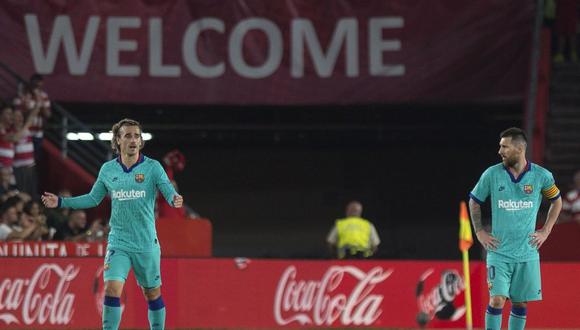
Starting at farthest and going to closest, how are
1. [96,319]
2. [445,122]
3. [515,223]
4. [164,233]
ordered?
[445,122] → [164,233] → [96,319] → [515,223]

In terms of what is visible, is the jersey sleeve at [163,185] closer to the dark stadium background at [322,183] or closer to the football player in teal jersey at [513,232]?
the football player in teal jersey at [513,232]

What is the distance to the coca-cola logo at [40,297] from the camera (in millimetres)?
15844

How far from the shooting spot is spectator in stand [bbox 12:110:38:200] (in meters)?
19.0

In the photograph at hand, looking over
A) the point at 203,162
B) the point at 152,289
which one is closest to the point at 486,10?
the point at 203,162

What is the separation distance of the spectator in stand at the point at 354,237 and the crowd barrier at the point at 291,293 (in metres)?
3.25

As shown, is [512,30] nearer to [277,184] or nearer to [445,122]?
[445,122]

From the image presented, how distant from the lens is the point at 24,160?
19.4 meters

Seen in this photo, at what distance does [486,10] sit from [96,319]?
849cm

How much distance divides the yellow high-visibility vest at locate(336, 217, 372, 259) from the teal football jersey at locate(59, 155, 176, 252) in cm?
772

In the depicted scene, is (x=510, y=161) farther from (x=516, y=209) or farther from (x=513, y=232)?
(x=513, y=232)

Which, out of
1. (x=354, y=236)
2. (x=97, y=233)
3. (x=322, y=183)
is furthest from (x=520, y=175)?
(x=322, y=183)

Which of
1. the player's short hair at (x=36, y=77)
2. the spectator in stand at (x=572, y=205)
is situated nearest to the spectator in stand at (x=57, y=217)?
the player's short hair at (x=36, y=77)

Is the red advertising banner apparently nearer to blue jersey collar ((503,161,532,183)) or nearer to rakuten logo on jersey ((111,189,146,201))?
blue jersey collar ((503,161,532,183))

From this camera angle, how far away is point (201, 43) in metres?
21.3
